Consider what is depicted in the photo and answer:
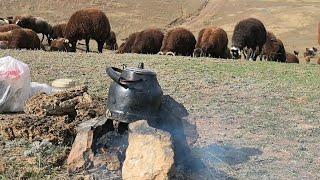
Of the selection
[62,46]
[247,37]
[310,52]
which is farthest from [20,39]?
[310,52]

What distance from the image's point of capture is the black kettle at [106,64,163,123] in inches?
198

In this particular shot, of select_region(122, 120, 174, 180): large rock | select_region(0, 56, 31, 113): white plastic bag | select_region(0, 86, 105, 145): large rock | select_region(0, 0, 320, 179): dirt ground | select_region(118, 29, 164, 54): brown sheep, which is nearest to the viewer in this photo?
select_region(122, 120, 174, 180): large rock

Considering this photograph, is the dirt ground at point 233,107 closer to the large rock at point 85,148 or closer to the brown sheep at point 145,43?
the large rock at point 85,148

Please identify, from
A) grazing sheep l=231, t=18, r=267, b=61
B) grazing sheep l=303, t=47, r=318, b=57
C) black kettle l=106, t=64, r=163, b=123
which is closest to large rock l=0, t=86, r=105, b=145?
black kettle l=106, t=64, r=163, b=123

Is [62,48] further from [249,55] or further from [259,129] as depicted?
[259,129]

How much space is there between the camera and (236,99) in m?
8.71

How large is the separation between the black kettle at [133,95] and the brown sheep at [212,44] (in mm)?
12833

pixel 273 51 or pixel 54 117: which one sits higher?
pixel 54 117

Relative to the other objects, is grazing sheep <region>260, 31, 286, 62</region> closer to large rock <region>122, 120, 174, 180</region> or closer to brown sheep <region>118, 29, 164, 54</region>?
brown sheep <region>118, 29, 164, 54</region>

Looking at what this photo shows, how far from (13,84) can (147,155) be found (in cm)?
306

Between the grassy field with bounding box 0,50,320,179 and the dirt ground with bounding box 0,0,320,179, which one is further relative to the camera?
the grassy field with bounding box 0,50,320,179

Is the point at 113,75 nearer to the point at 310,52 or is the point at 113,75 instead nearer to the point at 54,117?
the point at 54,117

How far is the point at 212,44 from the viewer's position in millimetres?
18109

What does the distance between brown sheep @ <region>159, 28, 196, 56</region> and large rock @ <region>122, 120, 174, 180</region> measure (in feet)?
43.0
